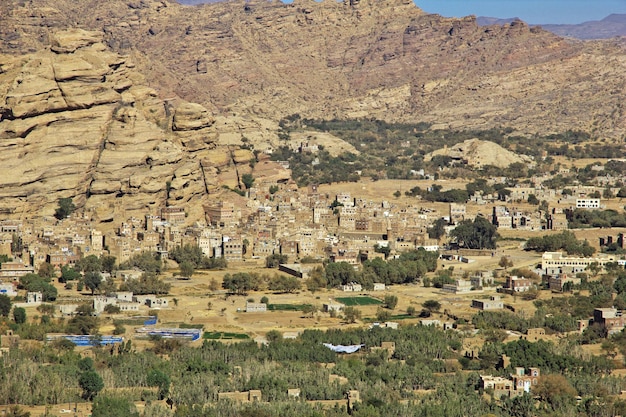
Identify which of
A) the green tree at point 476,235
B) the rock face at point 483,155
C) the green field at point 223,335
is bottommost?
the green field at point 223,335

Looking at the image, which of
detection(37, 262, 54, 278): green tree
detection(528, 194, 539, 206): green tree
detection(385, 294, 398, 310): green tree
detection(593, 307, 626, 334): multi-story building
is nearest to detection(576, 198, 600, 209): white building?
detection(528, 194, 539, 206): green tree

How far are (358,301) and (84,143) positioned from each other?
74.8 feet

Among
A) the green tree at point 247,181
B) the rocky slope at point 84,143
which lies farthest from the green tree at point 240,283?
the green tree at point 247,181

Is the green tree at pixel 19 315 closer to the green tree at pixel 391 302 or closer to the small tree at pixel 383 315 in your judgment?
the small tree at pixel 383 315

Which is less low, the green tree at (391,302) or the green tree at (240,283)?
the green tree at (240,283)

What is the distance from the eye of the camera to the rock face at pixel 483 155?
429ft

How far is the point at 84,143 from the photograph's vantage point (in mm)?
90000

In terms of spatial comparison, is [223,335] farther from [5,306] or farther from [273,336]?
[5,306]

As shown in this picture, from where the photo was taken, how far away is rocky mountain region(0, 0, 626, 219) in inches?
3561

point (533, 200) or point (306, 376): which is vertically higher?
point (533, 200)

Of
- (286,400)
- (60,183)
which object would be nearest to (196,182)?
(60,183)

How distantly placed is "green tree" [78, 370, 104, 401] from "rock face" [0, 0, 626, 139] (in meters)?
92.6

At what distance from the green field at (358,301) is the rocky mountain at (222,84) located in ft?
64.2

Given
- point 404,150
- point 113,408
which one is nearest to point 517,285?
point 113,408
